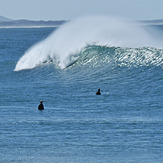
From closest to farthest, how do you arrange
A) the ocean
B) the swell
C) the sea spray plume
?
the ocean, the swell, the sea spray plume

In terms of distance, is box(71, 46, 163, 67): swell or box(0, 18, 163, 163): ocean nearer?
box(0, 18, 163, 163): ocean

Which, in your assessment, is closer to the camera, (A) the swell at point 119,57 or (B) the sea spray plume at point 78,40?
(A) the swell at point 119,57

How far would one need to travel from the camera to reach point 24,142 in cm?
2352

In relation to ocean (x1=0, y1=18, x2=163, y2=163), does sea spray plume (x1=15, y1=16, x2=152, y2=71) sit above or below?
above

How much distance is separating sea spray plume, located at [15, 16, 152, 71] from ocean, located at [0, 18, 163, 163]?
91 mm

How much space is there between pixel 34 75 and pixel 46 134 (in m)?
20.7

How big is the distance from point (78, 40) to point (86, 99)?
69.3 feet

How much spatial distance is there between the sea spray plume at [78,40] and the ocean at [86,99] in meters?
0.09

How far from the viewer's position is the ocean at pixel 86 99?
2248 centimetres

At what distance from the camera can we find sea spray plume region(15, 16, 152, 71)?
51.1 meters

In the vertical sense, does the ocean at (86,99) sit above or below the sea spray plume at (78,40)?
below

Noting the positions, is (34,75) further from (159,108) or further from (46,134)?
(46,134)

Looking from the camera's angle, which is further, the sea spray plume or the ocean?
the sea spray plume

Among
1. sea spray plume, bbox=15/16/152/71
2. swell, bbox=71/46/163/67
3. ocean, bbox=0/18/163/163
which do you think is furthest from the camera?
sea spray plume, bbox=15/16/152/71
